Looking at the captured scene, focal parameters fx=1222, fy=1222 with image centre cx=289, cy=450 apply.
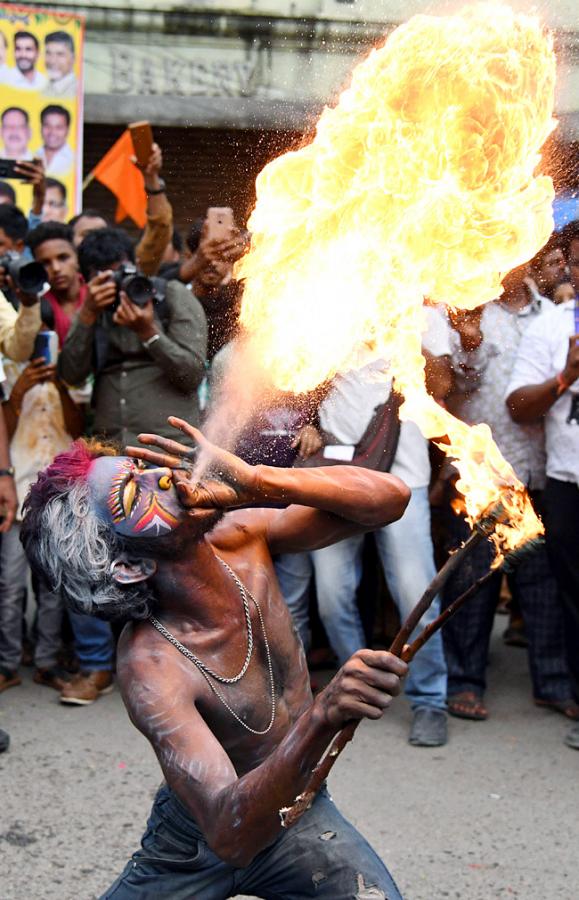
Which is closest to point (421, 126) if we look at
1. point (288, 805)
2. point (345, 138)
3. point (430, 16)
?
point (345, 138)

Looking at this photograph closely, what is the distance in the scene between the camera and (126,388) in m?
4.98

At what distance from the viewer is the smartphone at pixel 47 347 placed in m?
5.20

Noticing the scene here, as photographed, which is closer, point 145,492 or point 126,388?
point 145,492

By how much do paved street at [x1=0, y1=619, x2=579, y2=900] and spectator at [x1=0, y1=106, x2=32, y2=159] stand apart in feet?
10.9

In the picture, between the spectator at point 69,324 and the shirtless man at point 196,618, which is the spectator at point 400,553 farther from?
the shirtless man at point 196,618

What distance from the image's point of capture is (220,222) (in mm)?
4789

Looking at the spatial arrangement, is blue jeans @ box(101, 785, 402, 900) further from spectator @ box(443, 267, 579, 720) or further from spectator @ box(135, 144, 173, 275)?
spectator @ box(135, 144, 173, 275)

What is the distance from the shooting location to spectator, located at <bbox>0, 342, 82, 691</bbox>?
521 centimetres

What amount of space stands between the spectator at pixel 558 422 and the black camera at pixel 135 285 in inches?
59.6

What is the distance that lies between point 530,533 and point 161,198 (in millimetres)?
3385

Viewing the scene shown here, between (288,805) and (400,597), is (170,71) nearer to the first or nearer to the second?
(400,597)

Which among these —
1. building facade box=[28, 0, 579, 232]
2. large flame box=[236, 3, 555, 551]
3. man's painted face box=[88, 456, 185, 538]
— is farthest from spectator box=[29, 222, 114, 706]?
building facade box=[28, 0, 579, 232]

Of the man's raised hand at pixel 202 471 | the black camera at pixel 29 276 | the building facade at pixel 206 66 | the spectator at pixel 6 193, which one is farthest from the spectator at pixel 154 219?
the building facade at pixel 206 66

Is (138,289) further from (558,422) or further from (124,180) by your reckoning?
(124,180)
